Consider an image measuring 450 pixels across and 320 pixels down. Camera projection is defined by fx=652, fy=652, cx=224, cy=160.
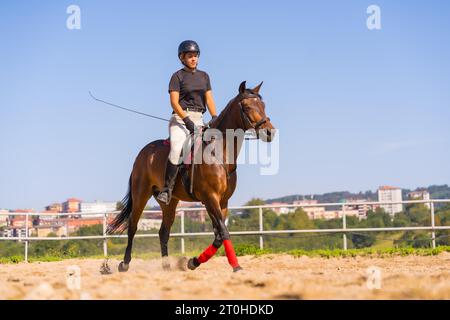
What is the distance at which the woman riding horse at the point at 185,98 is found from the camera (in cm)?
882

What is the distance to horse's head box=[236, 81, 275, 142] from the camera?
7.79m

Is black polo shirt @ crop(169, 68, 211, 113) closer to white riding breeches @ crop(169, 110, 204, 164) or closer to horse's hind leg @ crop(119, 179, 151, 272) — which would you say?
white riding breeches @ crop(169, 110, 204, 164)

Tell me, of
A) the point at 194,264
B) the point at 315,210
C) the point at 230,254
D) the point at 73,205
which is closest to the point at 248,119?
the point at 230,254

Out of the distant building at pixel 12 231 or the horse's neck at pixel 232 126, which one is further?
the distant building at pixel 12 231

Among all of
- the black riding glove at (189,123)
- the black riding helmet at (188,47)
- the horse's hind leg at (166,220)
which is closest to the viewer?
the black riding glove at (189,123)

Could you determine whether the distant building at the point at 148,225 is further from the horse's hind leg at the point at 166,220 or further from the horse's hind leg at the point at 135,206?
the horse's hind leg at the point at 166,220

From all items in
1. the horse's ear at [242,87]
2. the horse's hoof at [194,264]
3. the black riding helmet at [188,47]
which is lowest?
the horse's hoof at [194,264]

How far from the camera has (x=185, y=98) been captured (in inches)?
352

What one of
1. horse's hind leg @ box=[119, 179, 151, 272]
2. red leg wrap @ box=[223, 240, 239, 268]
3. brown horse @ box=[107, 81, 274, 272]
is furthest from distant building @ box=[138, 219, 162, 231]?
red leg wrap @ box=[223, 240, 239, 268]

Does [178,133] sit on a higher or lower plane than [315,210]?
higher

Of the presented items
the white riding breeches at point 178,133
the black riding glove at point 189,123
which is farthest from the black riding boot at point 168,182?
the black riding glove at point 189,123

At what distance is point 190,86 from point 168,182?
1355 mm

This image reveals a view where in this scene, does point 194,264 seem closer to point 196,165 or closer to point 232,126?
point 196,165
